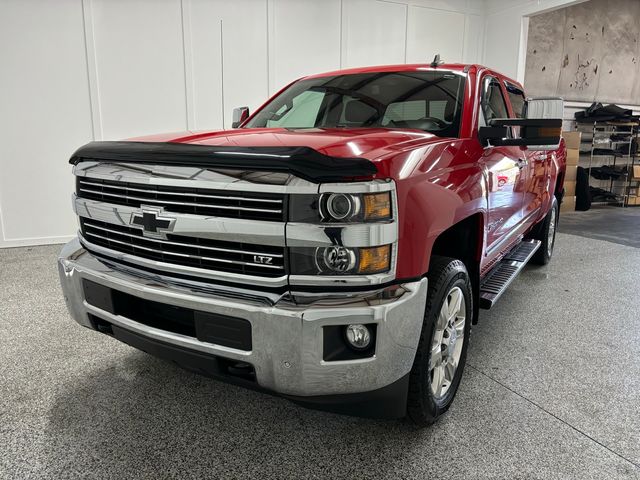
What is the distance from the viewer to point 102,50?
5.06 meters

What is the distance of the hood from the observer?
1.45 m

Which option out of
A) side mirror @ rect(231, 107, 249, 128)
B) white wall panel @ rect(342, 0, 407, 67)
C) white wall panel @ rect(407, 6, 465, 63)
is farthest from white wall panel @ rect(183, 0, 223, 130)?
white wall panel @ rect(407, 6, 465, 63)

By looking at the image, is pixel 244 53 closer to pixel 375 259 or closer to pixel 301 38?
pixel 301 38

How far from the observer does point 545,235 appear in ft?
13.8

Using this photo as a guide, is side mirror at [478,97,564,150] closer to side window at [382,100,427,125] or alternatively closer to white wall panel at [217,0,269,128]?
side window at [382,100,427,125]

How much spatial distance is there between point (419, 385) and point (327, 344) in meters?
0.48

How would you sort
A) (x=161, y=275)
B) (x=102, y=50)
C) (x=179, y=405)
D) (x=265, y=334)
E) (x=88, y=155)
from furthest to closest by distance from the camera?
(x=102, y=50), (x=179, y=405), (x=88, y=155), (x=161, y=275), (x=265, y=334)

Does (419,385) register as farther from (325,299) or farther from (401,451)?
(325,299)

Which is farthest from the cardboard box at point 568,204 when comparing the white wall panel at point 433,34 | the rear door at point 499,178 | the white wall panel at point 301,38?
the rear door at point 499,178

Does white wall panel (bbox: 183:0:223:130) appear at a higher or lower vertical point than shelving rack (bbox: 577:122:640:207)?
higher

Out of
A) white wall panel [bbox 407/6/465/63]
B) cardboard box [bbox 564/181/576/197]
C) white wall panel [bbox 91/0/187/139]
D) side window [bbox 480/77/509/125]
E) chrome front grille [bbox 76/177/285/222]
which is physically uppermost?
white wall panel [bbox 407/6/465/63]

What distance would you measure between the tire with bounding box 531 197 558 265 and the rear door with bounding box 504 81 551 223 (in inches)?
19.3

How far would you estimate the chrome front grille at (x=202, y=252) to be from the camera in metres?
1.38

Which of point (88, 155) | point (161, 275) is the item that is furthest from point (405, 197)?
point (88, 155)
